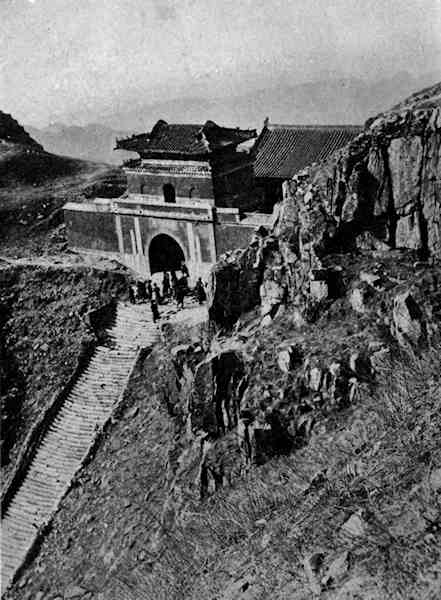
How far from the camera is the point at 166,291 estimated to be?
29.6 meters

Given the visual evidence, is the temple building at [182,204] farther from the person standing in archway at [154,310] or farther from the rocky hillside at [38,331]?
the person standing in archway at [154,310]

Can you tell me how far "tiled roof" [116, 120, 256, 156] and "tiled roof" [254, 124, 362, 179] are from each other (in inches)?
58.8

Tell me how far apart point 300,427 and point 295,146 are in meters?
20.8

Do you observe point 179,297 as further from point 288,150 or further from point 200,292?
point 288,150

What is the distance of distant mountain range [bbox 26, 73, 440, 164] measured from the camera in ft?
358

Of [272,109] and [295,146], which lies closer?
[295,146]

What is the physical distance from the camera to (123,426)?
76.3 ft

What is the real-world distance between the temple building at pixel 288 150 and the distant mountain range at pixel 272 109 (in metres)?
72.4

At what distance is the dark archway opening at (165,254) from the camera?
32.4m

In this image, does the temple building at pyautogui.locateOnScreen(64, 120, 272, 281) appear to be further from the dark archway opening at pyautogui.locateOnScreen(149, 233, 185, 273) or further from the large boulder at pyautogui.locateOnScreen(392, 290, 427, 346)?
the large boulder at pyautogui.locateOnScreen(392, 290, 427, 346)

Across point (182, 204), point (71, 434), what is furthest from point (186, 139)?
point (71, 434)

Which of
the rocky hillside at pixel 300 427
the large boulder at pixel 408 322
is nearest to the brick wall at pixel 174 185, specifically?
the rocky hillside at pixel 300 427

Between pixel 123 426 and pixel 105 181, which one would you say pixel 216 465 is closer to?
pixel 123 426

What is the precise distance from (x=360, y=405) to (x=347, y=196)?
7.00 meters
